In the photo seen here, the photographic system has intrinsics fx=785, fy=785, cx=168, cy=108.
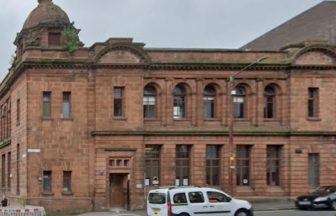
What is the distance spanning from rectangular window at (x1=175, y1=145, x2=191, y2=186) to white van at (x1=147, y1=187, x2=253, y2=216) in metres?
17.6

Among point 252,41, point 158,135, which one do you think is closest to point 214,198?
point 158,135

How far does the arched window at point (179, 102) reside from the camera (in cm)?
5409

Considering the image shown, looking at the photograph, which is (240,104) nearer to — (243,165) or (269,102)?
(269,102)

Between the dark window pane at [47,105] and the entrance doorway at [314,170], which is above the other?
the dark window pane at [47,105]

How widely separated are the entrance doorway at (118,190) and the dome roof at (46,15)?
54.0 ft

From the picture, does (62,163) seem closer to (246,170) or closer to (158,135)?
(158,135)

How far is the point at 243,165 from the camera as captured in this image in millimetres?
54750

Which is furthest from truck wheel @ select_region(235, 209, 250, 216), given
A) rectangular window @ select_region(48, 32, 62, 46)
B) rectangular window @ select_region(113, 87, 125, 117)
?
rectangular window @ select_region(48, 32, 62, 46)

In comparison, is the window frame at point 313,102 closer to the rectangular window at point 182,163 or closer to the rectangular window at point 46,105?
the rectangular window at point 182,163

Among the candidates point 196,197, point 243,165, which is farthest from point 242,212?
point 243,165

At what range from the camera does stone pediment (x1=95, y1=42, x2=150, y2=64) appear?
51719 mm

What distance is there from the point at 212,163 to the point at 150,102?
605cm

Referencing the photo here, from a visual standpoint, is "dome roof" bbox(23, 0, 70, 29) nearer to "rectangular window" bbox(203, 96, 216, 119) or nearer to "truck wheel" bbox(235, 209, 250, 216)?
"rectangular window" bbox(203, 96, 216, 119)

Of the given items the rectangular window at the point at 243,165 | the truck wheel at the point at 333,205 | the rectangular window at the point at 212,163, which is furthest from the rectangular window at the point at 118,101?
the truck wheel at the point at 333,205
